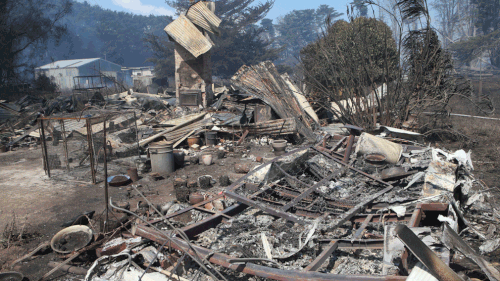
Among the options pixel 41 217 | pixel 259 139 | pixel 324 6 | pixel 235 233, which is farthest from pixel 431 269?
pixel 324 6

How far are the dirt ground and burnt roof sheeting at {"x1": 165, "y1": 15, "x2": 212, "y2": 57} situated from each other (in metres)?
6.28

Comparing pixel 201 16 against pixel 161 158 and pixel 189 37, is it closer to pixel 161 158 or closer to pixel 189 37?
pixel 189 37

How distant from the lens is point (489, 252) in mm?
3658

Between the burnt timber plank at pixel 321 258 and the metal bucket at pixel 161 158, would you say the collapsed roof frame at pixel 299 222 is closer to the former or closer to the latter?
the burnt timber plank at pixel 321 258

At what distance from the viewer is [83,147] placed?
27.9 feet

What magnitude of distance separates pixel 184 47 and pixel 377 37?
8675mm

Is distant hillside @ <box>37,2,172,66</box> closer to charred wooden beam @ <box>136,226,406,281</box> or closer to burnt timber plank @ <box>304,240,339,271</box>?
charred wooden beam @ <box>136,226,406,281</box>

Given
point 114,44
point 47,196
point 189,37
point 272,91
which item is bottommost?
point 47,196

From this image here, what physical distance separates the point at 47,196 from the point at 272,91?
7.37 m

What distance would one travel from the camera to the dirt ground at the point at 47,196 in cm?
449

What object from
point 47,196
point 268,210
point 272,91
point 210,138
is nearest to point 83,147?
point 47,196

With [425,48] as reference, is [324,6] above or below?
above

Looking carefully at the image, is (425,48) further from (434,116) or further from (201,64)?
(201,64)

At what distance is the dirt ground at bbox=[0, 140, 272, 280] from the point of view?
4492mm
